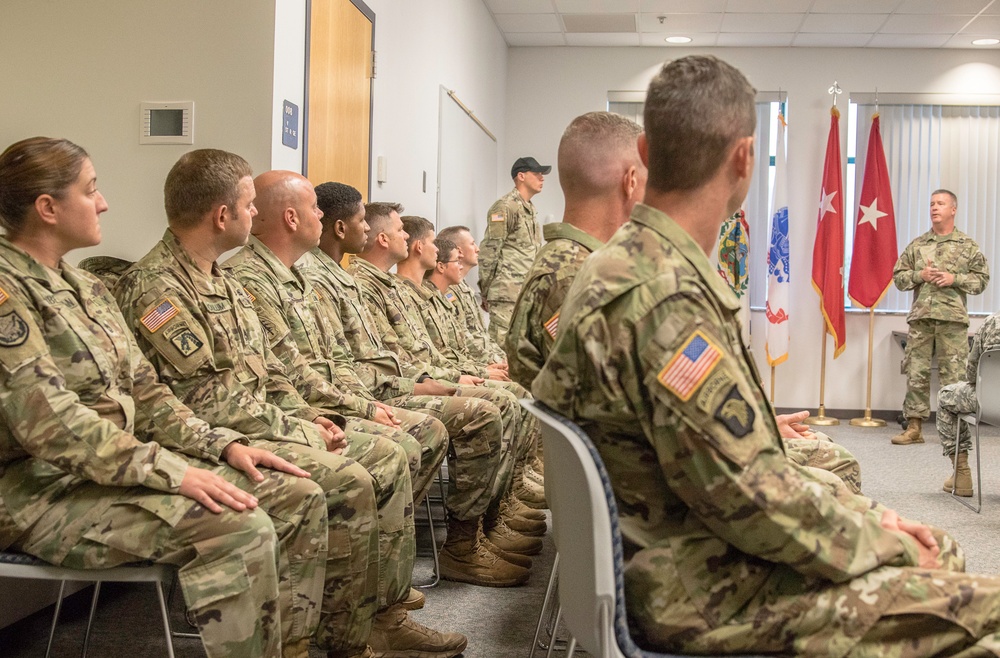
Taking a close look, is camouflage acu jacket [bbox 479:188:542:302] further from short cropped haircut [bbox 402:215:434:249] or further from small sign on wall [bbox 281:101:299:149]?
small sign on wall [bbox 281:101:299:149]

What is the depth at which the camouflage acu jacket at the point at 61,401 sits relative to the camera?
1740mm

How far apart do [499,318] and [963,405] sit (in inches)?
104

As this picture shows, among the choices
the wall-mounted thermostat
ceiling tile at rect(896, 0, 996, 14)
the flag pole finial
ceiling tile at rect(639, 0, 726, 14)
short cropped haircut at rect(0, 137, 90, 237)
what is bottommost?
short cropped haircut at rect(0, 137, 90, 237)

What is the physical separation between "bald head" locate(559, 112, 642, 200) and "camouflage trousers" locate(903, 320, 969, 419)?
17.1 feet

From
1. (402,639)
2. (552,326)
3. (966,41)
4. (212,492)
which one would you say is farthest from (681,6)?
(212,492)

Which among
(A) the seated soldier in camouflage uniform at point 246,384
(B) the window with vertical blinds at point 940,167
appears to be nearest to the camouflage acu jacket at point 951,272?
(B) the window with vertical blinds at point 940,167

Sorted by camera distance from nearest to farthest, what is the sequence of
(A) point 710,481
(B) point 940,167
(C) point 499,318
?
1. (A) point 710,481
2. (C) point 499,318
3. (B) point 940,167

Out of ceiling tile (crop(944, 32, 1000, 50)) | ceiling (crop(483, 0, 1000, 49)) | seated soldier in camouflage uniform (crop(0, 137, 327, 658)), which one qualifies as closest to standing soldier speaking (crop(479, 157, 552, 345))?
ceiling (crop(483, 0, 1000, 49))

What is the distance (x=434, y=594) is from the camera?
9.75 ft

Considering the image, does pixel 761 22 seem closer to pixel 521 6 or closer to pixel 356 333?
pixel 521 6

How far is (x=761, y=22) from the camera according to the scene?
24.1 ft

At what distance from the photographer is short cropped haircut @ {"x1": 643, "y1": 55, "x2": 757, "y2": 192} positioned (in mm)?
1308

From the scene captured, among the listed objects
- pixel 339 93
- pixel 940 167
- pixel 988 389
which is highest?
pixel 940 167

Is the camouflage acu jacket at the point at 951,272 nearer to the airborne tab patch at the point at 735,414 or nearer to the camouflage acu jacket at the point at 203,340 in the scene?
the camouflage acu jacket at the point at 203,340
